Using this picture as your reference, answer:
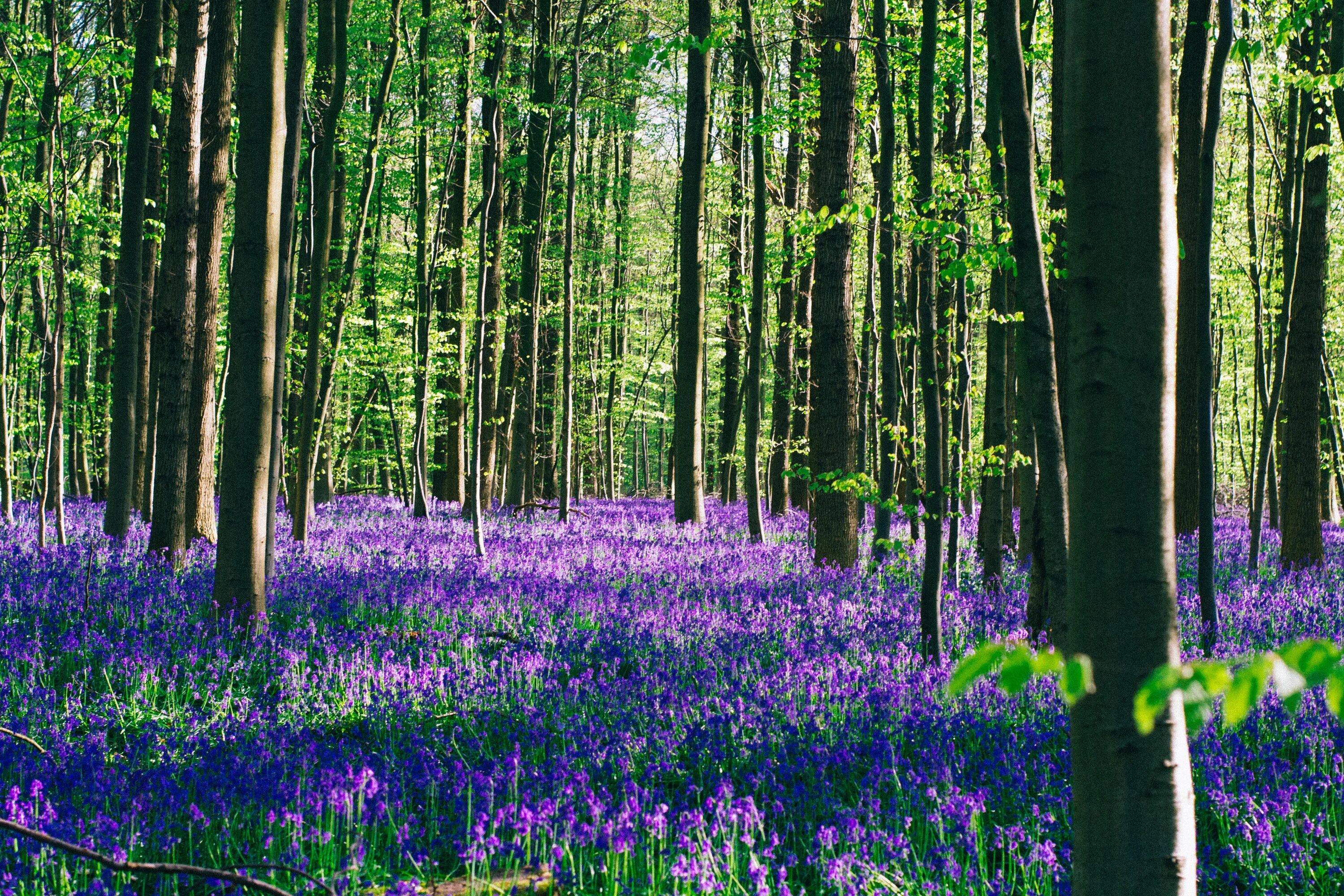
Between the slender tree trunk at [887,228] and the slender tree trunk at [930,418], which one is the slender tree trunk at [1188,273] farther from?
the slender tree trunk at [930,418]

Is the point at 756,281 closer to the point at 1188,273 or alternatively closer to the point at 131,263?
the point at 1188,273

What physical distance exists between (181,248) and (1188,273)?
38.9 feet

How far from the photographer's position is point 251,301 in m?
6.16

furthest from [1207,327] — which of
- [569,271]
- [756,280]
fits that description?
[569,271]

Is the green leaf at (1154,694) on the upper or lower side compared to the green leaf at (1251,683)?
lower

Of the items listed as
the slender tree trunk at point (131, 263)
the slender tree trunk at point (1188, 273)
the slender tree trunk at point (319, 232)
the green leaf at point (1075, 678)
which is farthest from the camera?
the slender tree trunk at point (131, 263)

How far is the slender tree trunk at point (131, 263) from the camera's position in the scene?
10727 mm

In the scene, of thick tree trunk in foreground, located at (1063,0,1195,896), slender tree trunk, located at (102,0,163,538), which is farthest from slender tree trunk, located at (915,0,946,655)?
slender tree trunk, located at (102,0,163,538)

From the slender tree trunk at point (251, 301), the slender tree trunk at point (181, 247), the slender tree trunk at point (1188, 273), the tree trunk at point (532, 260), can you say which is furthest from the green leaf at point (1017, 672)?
the tree trunk at point (532, 260)

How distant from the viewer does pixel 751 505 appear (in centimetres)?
1227

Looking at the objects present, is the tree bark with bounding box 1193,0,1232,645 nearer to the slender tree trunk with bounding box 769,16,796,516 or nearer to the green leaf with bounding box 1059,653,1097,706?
the green leaf with bounding box 1059,653,1097,706

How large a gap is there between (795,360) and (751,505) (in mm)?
6803

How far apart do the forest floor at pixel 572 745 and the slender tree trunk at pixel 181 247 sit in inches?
72.3

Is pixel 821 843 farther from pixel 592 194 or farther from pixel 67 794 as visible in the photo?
pixel 592 194
